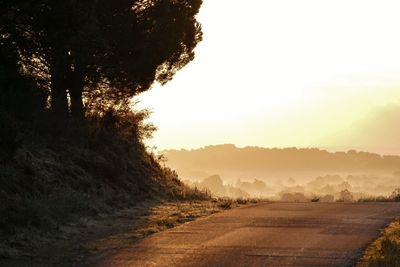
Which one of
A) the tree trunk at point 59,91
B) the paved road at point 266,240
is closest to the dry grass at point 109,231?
the paved road at point 266,240

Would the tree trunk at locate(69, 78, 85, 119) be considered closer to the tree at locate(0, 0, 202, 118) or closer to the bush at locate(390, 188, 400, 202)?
the tree at locate(0, 0, 202, 118)

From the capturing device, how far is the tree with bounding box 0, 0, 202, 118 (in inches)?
747

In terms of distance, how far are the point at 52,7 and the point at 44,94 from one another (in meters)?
6.46

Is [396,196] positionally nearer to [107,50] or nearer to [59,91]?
[107,50]

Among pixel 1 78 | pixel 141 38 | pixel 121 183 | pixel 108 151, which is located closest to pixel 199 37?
pixel 141 38

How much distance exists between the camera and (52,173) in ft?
60.6

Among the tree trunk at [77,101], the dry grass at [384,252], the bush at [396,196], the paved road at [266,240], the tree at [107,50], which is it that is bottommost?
the dry grass at [384,252]

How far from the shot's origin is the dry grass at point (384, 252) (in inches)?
410

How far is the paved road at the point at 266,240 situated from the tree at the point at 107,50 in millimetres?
7281

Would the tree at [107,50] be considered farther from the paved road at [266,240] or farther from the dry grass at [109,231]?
the paved road at [266,240]

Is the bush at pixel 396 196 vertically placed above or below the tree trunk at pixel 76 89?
below

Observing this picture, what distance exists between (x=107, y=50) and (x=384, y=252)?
43.9 feet

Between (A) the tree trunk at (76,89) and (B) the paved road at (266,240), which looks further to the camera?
(A) the tree trunk at (76,89)

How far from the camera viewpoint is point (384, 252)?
Answer: 11.3 m
